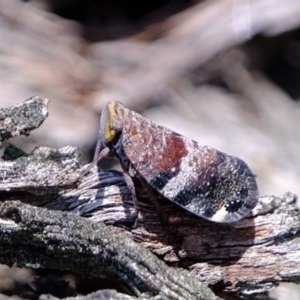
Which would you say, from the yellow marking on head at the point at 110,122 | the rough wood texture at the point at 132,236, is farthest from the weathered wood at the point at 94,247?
the yellow marking on head at the point at 110,122

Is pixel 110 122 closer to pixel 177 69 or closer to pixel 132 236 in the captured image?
pixel 132 236

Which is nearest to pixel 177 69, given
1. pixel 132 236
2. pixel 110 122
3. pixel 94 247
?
pixel 110 122

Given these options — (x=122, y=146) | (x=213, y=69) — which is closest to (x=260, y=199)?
(x=122, y=146)

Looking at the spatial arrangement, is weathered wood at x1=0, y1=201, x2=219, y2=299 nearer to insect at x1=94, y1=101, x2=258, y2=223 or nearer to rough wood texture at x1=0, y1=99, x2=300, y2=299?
rough wood texture at x1=0, y1=99, x2=300, y2=299

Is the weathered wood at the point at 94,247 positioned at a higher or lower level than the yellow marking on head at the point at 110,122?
lower

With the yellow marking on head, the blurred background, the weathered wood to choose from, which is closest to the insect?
the yellow marking on head

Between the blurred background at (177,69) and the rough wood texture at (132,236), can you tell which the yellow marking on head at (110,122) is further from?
the blurred background at (177,69)

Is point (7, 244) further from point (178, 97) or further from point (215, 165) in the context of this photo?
A: point (178, 97)
